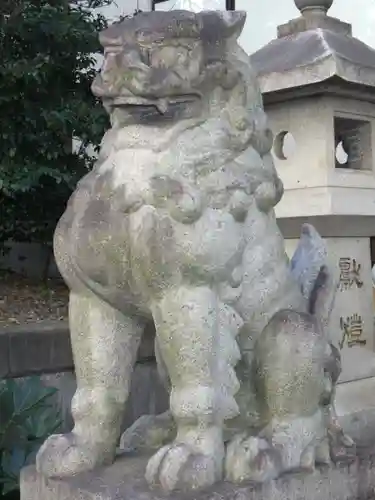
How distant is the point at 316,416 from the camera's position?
1509 mm

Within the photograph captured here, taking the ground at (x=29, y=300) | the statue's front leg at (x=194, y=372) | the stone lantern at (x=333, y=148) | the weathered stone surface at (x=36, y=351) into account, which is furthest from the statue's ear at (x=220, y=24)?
the ground at (x=29, y=300)

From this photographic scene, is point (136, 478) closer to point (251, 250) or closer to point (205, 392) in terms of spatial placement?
point (205, 392)

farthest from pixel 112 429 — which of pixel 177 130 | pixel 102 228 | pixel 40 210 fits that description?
pixel 40 210

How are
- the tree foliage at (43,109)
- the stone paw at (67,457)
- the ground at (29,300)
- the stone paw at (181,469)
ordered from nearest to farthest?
the stone paw at (181,469) < the stone paw at (67,457) < the ground at (29,300) < the tree foliage at (43,109)

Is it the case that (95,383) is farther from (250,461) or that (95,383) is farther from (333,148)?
(333,148)

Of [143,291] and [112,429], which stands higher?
[143,291]

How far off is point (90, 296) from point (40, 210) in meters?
3.34

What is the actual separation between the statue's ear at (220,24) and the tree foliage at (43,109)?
287 centimetres

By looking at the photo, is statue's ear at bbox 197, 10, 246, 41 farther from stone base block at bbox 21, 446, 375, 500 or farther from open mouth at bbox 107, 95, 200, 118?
stone base block at bbox 21, 446, 375, 500

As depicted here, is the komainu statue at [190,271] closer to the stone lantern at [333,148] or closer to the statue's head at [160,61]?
the statue's head at [160,61]

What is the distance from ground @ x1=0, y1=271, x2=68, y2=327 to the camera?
403cm

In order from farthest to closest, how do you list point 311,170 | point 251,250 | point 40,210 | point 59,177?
point 40,210
point 59,177
point 311,170
point 251,250

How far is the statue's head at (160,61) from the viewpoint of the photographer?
1.33 metres

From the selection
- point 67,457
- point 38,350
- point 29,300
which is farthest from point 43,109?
point 67,457
